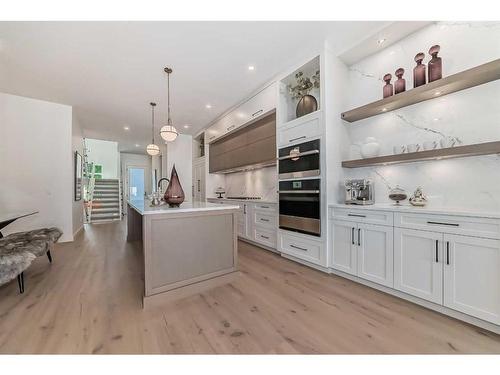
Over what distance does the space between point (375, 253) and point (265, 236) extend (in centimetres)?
176

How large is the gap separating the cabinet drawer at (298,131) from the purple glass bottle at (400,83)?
0.86 metres

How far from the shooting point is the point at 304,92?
3.07 meters

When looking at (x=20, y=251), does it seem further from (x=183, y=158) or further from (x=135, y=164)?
(x=135, y=164)

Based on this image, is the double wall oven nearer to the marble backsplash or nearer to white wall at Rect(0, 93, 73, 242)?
the marble backsplash

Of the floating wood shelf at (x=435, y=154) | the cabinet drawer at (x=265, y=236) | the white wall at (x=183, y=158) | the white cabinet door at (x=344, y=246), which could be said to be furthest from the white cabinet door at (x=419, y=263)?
the white wall at (x=183, y=158)

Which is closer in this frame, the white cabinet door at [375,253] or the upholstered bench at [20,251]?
the upholstered bench at [20,251]

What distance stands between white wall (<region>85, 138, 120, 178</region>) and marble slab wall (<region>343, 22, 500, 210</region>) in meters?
8.99

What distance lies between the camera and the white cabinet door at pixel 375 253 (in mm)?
1971

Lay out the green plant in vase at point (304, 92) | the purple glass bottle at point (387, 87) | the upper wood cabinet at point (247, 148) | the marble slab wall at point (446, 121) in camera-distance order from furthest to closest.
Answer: the upper wood cabinet at point (247, 148), the green plant in vase at point (304, 92), the purple glass bottle at point (387, 87), the marble slab wall at point (446, 121)

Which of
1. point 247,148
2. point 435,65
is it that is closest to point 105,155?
point 247,148

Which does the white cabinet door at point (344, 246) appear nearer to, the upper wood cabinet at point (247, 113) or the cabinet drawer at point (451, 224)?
the cabinet drawer at point (451, 224)

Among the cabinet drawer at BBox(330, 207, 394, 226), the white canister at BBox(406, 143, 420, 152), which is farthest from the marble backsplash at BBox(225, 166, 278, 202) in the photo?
the white canister at BBox(406, 143, 420, 152)
